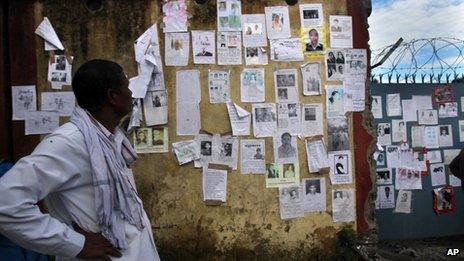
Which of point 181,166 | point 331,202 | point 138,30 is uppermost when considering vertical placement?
point 138,30

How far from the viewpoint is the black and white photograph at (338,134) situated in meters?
4.75

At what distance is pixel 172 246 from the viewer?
179 inches

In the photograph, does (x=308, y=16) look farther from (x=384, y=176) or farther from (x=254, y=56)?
(x=384, y=176)

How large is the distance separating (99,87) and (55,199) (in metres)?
0.46

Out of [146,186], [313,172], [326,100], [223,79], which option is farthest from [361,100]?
[146,186]

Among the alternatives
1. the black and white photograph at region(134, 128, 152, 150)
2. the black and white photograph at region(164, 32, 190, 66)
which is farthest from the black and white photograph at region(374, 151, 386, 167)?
the black and white photograph at region(134, 128, 152, 150)

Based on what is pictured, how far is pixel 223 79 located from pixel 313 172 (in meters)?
1.17

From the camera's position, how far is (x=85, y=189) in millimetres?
A: 1942

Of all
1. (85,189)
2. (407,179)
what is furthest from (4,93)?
(407,179)

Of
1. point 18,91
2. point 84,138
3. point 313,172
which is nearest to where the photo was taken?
point 84,138

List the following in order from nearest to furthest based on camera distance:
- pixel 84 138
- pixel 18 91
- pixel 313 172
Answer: pixel 84 138 → pixel 18 91 → pixel 313 172

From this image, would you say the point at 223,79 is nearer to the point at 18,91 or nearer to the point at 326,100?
the point at 326,100

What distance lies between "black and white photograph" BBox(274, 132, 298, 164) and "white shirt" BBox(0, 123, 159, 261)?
2.76 meters

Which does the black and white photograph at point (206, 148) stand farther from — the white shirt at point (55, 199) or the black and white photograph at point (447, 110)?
the black and white photograph at point (447, 110)
